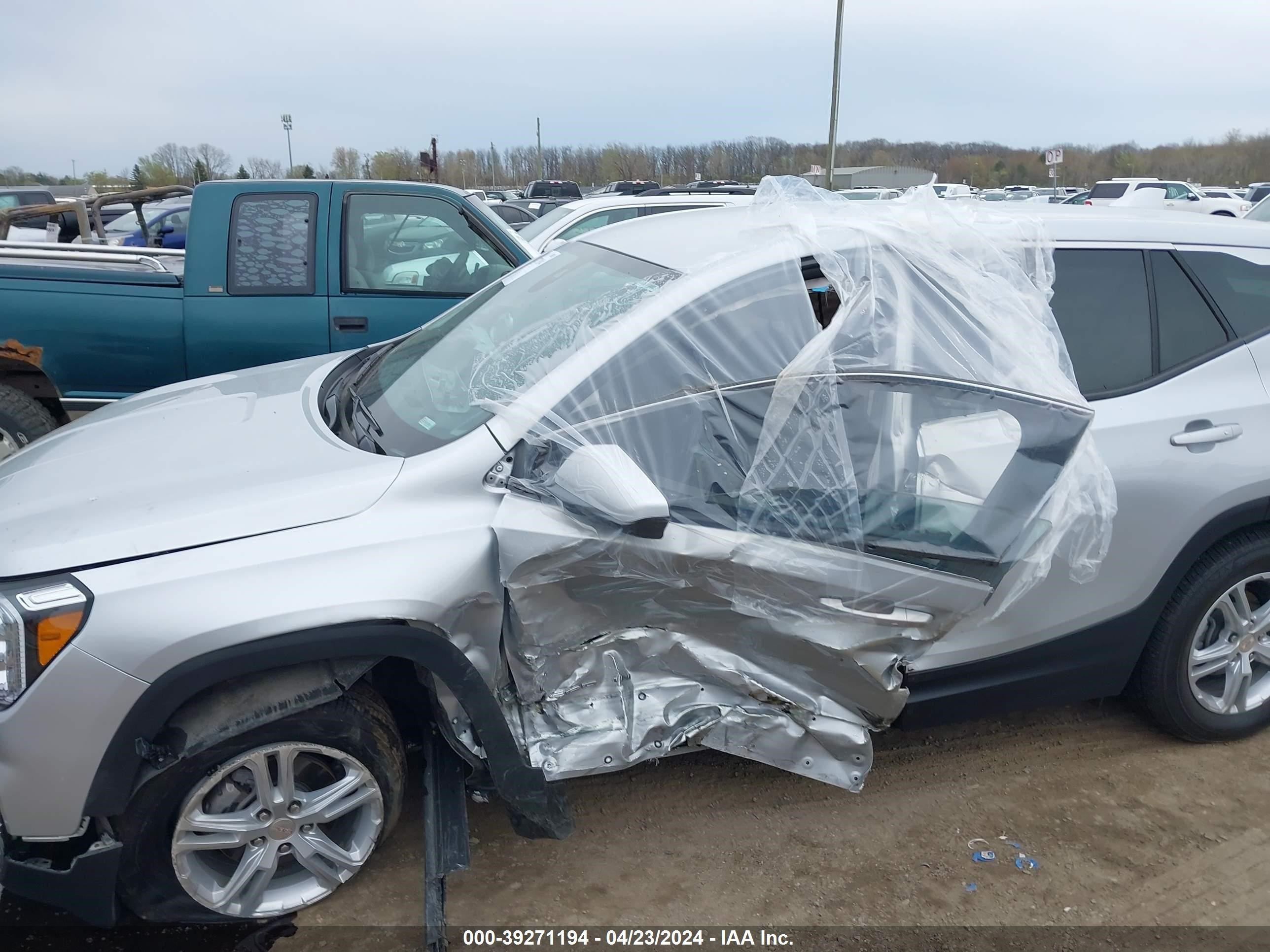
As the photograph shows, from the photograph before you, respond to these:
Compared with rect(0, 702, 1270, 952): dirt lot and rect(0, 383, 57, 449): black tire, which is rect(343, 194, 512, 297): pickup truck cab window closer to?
rect(0, 383, 57, 449): black tire

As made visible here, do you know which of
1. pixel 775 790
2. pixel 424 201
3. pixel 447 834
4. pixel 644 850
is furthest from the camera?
pixel 424 201

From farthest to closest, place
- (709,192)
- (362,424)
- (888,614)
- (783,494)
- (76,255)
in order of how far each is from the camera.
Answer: (709,192) → (76,255) → (362,424) → (888,614) → (783,494)

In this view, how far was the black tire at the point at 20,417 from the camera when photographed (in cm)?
478

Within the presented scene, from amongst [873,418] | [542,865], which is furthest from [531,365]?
[542,865]

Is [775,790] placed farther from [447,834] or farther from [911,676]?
[447,834]

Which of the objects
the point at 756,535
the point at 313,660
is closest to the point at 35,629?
the point at 313,660

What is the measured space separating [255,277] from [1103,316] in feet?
13.5

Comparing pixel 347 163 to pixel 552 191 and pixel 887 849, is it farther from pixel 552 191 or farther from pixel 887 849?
pixel 887 849

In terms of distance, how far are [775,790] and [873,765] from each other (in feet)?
1.26

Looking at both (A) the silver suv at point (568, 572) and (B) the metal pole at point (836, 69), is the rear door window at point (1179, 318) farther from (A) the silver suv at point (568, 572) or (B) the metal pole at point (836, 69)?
(B) the metal pole at point (836, 69)

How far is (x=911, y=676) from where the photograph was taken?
9.33 ft

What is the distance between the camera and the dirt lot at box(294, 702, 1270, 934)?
2656 mm

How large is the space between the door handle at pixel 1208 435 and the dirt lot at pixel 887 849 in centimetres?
119

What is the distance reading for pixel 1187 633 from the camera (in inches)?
125
